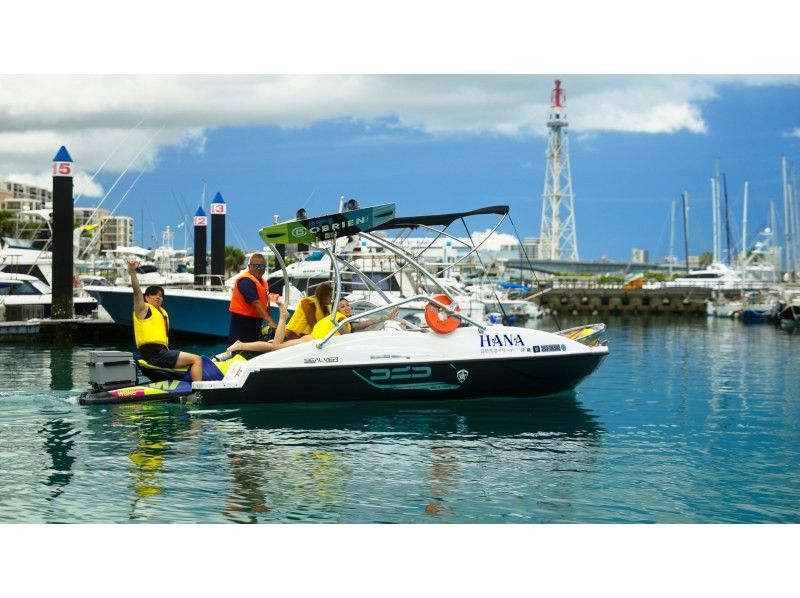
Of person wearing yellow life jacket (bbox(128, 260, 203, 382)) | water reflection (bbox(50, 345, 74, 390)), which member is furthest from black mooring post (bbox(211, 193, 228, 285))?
person wearing yellow life jacket (bbox(128, 260, 203, 382))

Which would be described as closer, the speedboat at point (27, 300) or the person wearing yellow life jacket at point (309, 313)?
the person wearing yellow life jacket at point (309, 313)

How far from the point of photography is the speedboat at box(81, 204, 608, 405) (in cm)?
1221

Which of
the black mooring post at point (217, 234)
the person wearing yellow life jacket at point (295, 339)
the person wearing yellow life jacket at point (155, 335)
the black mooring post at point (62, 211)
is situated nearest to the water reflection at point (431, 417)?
the person wearing yellow life jacket at point (155, 335)

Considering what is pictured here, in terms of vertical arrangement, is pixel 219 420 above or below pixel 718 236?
below

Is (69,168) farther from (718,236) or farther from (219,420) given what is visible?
(718,236)

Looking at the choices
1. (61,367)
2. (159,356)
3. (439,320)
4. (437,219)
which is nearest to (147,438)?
(159,356)

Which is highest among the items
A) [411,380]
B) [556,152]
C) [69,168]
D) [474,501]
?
[556,152]

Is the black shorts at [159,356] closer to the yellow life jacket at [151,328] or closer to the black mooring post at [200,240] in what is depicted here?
the yellow life jacket at [151,328]

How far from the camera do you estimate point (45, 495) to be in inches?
326

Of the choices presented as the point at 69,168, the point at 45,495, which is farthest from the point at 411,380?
the point at 69,168

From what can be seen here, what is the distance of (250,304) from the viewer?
13.1 m

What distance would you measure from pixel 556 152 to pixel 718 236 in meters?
35.0

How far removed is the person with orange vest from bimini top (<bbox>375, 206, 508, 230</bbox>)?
1783mm

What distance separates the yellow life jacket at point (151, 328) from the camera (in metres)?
11.8
